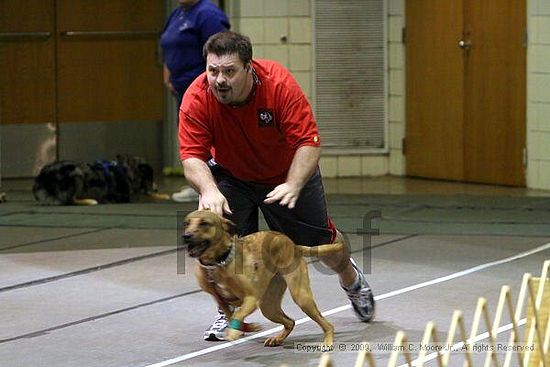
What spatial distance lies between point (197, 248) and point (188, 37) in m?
4.44

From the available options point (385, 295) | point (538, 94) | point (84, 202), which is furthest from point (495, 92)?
point (385, 295)

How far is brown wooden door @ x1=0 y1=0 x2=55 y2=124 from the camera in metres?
11.7

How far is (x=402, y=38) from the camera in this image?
11.8 m

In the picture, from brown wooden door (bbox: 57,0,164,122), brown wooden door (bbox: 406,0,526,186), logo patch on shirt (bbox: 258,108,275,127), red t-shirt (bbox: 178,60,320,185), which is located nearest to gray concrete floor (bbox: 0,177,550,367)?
brown wooden door (bbox: 406,0,526,186)

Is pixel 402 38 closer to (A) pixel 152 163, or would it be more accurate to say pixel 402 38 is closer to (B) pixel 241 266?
(A) pixel 152 163

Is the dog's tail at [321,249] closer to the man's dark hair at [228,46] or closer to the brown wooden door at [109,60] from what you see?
the man's dark hair at [228,46]

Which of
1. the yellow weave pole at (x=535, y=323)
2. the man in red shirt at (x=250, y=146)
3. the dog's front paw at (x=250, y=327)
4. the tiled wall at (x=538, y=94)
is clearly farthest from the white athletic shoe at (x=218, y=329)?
the tiled wall at (x=538, y=94)

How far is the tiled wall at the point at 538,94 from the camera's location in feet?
34.7

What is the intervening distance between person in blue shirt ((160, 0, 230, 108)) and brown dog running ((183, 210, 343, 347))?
3.91 meters

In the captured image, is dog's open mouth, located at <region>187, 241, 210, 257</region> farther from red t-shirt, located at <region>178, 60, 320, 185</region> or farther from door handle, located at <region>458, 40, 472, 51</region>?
door handle, located at <region>458, 40, 472, 51</region>

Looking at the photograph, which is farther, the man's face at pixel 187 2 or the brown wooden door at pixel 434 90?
the brown wooden door at pixel 434 90

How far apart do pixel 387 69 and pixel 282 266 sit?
22.0 feet

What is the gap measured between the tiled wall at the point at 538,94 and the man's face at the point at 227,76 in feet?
19.1

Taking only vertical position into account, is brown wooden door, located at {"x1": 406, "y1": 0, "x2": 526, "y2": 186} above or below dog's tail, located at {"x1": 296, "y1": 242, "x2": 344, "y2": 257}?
above
